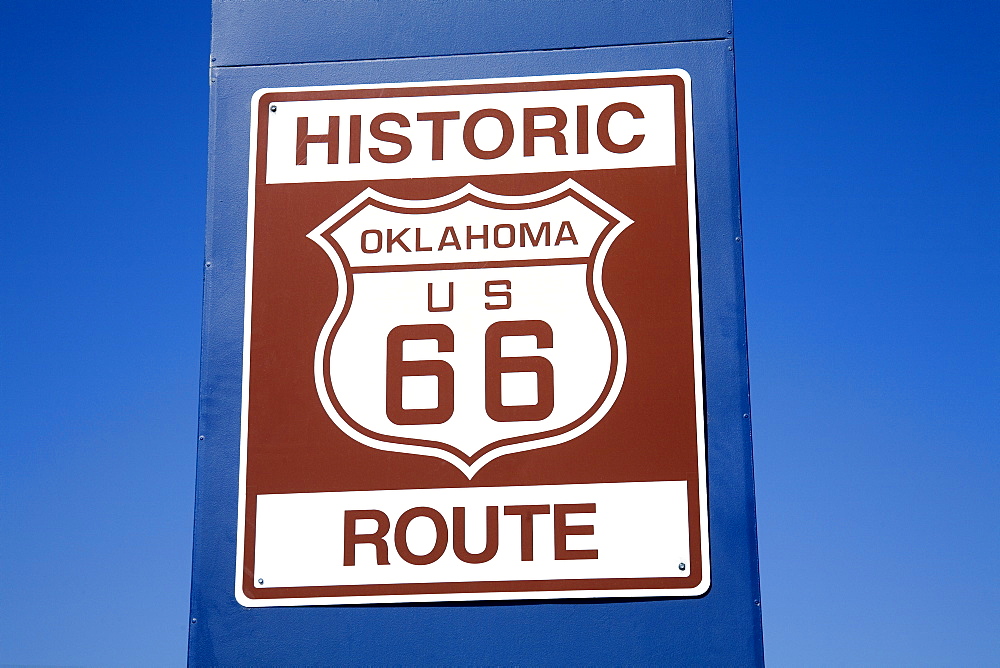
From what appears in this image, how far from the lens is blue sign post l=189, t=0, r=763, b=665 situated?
3.08 metres

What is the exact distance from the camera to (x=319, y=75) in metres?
3.60

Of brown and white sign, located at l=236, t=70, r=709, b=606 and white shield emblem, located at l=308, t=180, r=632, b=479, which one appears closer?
brown and white sign, located at l=236, t=70, r=709, b=606

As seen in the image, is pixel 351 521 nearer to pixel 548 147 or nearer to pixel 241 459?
pixel 241 459

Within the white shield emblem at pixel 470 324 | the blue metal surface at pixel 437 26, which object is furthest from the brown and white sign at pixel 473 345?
the blue metal surface at pixel 437 26

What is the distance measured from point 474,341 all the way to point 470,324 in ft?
0.17

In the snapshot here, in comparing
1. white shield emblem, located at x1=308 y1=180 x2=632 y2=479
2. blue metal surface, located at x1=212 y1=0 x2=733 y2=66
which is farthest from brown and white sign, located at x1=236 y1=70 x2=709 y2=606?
blue metal surface, located at x1=212 y1=0 x2=733 y2=66

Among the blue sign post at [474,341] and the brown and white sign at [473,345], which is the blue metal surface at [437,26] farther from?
the brown and white sign at [473,345]

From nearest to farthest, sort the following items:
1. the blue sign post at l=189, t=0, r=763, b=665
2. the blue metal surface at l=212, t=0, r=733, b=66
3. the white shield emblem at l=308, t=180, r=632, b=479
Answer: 1. the blue sign post at l=189, t=0, r=763, b=665
2. the white shield emblem at l=308, t=180, r=632, b=479
3. the blue metal surface at l=212, t=0, r=733, b=66

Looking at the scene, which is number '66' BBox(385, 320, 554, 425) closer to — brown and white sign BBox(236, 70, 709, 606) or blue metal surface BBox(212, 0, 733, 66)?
brown and white sign BBox(236, 70, 709, 606)

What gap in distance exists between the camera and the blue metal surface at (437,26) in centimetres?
354

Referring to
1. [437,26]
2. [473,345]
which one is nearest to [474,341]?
[473,345]

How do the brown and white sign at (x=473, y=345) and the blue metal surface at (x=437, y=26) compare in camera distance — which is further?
the blue metal surface at (x=437, y=26)

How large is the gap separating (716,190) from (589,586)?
3.81 feet

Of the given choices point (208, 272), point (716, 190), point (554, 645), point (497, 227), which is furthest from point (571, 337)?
point (208, 272)
